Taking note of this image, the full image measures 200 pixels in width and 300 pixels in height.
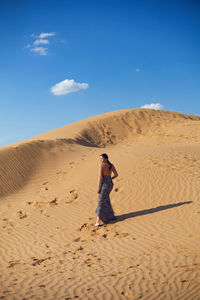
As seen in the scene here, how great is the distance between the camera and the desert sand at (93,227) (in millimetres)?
4656

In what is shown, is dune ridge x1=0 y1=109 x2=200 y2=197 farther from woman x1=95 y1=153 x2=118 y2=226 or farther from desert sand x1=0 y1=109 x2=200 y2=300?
woman x1=95 y1=153 x2=118 y2=226

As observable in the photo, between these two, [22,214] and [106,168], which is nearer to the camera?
[106,168]

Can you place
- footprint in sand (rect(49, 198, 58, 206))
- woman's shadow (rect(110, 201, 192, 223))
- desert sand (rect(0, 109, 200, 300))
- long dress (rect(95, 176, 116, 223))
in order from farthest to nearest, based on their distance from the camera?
footprint in sand (rect(49, 198, 58, 206))
woman's shadow (rect(110, 201, 192, 223))
long dress (rect(95, 176, 116, 223))
desert sand (rect(0, 109, 200, 300))

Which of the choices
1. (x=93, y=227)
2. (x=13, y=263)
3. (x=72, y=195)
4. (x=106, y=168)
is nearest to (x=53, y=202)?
(x=72, y=195)

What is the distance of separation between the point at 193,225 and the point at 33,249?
403 centimetres

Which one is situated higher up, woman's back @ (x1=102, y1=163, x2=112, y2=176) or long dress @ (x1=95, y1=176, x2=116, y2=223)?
woman's back @ (x1=102, y1=163, x2=112, y2=176)

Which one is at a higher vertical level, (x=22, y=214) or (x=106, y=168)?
(x=106, y=168)

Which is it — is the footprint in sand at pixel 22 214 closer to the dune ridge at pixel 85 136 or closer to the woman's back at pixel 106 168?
the dune ridge at pixel 85 136

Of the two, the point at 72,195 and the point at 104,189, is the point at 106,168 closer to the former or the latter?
the point at 104,189

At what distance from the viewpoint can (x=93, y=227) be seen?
7.95m

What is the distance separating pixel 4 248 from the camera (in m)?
7.21

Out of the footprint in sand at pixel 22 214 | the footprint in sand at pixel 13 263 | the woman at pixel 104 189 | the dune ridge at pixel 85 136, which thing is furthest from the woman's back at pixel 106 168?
the dune ridge at pixel 85 136

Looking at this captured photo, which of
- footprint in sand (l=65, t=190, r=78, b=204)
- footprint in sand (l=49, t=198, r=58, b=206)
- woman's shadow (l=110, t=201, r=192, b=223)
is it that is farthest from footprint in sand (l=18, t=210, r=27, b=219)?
woman's shadow (l=110, t=201, r=192, b=223)

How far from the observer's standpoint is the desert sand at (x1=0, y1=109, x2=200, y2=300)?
15.3 feet
